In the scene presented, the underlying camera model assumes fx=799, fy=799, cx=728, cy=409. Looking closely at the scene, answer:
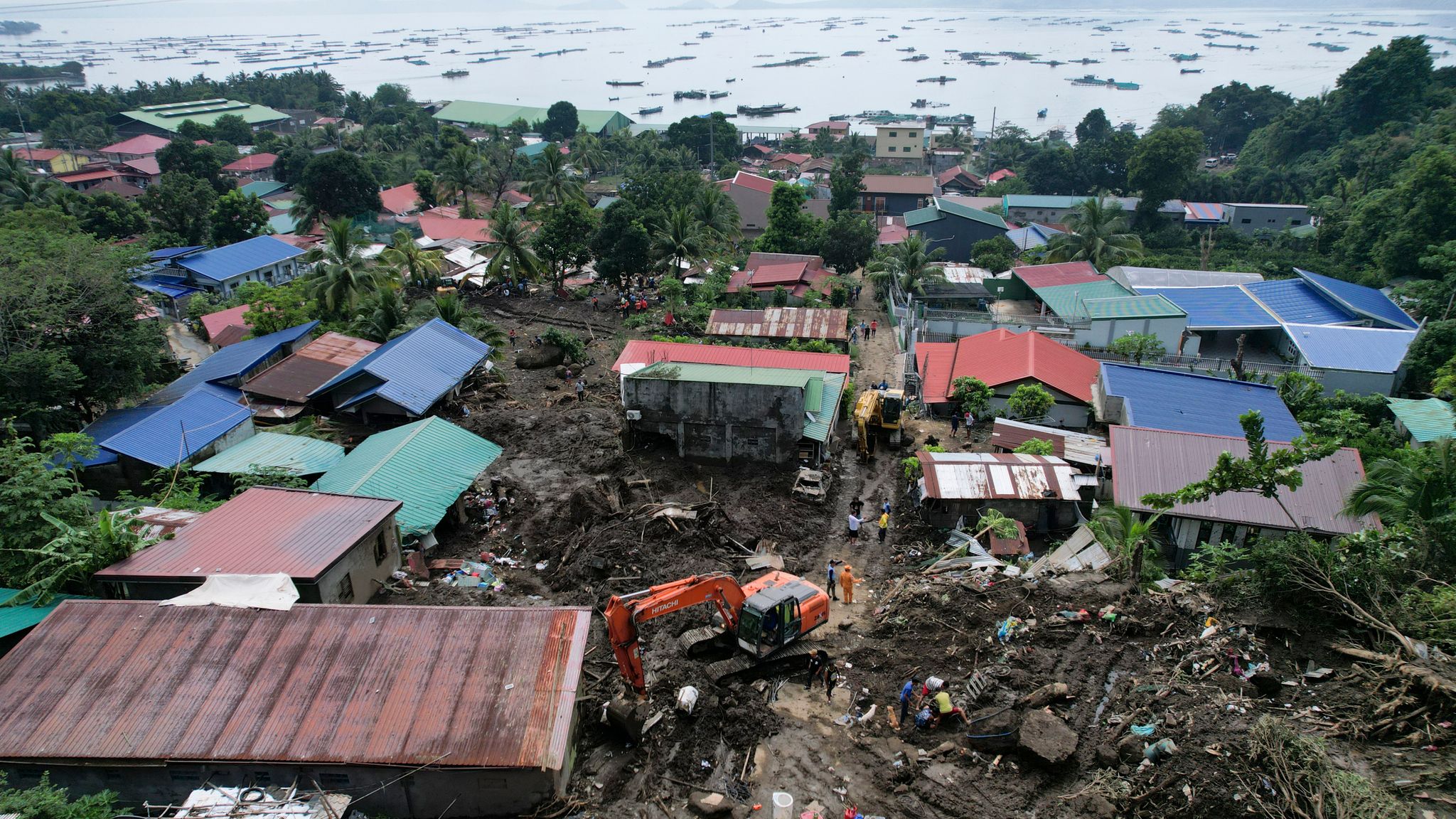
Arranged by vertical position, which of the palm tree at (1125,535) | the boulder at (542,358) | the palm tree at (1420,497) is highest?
the palm tree at (1420,497)

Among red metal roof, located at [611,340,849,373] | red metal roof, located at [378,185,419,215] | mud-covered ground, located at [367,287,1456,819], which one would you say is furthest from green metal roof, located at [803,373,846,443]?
red metal roof, located at [378,185,419,215]

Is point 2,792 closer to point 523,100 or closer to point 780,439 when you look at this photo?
point 780,439

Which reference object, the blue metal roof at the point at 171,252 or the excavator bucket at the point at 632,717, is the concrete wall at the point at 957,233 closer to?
the blue metal roof at the point at 171,252

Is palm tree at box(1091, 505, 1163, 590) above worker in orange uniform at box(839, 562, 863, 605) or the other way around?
above

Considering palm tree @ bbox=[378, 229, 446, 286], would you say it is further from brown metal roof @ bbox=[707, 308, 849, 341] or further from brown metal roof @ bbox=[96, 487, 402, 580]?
brown metal roof @ bbox=[96, 487, 402, 580]

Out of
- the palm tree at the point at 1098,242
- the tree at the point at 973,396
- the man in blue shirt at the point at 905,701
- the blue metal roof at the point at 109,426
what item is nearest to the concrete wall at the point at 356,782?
the man in blue shirt at the point at 905,701

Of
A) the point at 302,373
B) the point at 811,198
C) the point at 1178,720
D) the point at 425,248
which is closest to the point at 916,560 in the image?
the point at 1178,720

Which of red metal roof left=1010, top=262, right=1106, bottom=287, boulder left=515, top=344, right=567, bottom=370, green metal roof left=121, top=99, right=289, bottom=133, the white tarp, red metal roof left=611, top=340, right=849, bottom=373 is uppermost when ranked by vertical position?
green metal roof left=121, top=99, right=289, bottom=133
